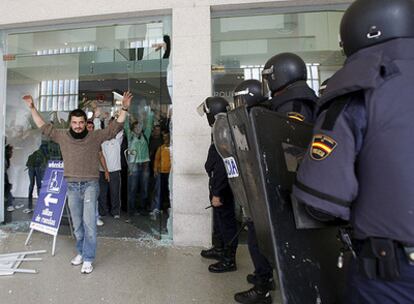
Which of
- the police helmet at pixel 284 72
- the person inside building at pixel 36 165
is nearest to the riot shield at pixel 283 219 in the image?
the police helmet at pixel 284 72

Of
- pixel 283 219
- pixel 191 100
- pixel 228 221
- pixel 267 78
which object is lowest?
pixel 228 221

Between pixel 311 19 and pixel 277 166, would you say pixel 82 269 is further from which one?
pixel 311 19

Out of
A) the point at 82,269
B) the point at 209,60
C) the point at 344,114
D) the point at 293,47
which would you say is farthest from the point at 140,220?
the point at 344,114

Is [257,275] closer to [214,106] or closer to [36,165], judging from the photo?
[214,106]

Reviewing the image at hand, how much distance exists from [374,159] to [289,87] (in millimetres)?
884

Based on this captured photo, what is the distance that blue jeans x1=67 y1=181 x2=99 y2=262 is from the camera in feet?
8.78

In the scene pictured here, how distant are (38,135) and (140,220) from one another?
2.31 m

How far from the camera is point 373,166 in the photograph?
842 millimetres

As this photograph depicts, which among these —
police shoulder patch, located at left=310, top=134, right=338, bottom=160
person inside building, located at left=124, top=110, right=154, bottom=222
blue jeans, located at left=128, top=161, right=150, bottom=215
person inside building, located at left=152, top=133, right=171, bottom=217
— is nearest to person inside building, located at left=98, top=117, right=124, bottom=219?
person inside building, located at left=124, top=110, right=154, bottom=222

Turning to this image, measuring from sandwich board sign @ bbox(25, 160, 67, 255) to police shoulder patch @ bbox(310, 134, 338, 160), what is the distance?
2.92 meters

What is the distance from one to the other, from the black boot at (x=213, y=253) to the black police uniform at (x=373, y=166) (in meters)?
2.19

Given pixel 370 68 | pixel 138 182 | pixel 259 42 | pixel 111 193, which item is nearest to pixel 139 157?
pixel 138 182

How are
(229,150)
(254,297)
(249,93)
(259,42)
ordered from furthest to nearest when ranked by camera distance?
(259,42) < (249,93) < (254,297) < (229,150)

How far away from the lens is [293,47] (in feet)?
11.6
